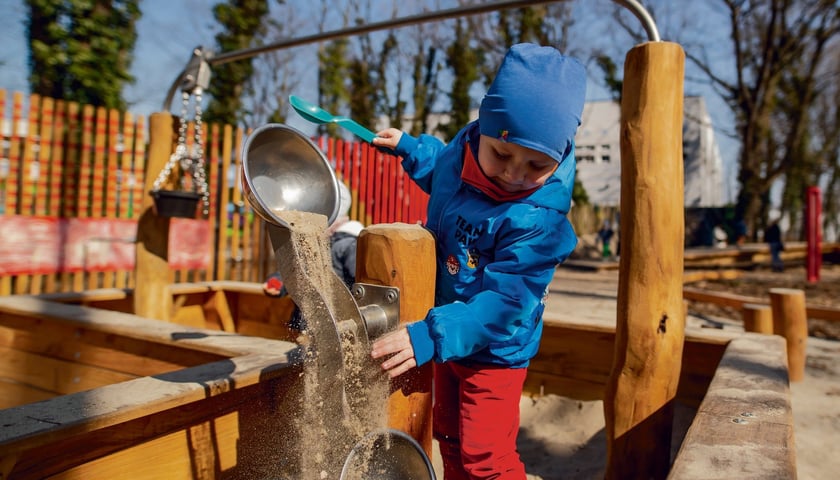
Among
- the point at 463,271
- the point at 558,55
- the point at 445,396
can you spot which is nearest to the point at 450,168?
the point at 463,271

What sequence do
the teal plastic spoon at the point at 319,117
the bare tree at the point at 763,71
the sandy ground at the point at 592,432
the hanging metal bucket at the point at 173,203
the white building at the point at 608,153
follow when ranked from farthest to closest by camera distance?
the white building at the point at 608,153, the bare tree at the point at 763,71, the hanging metal bucket at the point at 173,203, the sandy ground at the point at 592,432, the teal plastic spoon at the point at 319,117

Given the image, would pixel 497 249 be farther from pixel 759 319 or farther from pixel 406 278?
pixel 759 319

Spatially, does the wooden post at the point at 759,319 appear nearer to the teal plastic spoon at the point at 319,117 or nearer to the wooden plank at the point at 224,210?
the teal plastic spoon at the point at 319,117

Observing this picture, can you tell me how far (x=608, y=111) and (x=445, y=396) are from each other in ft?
95.0

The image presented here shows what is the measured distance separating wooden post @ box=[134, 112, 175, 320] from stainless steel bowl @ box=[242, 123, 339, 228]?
253 cm

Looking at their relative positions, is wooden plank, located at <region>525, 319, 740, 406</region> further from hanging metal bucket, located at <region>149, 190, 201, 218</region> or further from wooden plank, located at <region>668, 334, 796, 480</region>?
hanging metal bucket, located at <region>149, 190, 201, 218</region>

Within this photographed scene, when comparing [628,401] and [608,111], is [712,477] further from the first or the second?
[608,111]

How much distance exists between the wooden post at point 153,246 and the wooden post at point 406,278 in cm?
280

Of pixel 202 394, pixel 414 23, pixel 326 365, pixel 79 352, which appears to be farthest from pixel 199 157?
pixel 326 365

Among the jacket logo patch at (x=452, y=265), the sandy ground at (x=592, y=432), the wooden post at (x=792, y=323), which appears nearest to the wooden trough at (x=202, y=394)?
the sandy ground at (x=592, y=432)

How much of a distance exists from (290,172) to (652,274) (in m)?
1.25

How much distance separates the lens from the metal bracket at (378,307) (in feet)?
4.10

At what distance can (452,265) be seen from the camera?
1.57 m

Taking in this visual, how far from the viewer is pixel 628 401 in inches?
77.5
